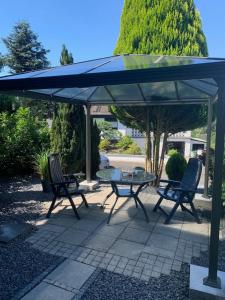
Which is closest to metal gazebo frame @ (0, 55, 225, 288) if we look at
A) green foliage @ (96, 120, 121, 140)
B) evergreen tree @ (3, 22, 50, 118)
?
evergreen tree @ (3, 22, 50, 118)

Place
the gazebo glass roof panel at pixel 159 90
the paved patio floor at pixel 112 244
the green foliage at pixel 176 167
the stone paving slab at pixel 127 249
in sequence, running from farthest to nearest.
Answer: the green foliage at pixel 176 167 → the gazebo glass roof panel at pixel 159 90 → the stone paving slab at pixel 127 249 → the paved patio floor at pixel 112 244

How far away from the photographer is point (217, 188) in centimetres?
231

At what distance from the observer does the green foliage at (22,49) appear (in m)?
16.9

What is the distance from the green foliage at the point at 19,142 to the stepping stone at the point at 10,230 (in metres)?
3.64

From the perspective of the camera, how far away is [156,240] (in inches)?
138

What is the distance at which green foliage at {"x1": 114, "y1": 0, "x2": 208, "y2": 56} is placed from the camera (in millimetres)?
6062

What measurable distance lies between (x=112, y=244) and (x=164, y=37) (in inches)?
215

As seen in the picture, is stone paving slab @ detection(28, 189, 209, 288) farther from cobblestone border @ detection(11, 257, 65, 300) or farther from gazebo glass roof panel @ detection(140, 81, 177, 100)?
gazebo glass roof panel @ detection(140, 81, 177, 100)

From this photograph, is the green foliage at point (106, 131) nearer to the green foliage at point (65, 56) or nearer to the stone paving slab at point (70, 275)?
the green foliage at point (65, 56)

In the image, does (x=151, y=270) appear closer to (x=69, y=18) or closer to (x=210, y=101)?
(x=210, y=101)

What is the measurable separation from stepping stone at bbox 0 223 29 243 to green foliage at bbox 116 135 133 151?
50.8 feet

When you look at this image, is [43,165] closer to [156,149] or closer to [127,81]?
[156,149]

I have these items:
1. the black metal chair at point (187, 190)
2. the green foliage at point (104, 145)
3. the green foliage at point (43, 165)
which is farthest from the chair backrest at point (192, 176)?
the green foliage at point (104, 145)

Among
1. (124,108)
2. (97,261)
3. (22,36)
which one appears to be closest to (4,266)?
(97,261)
